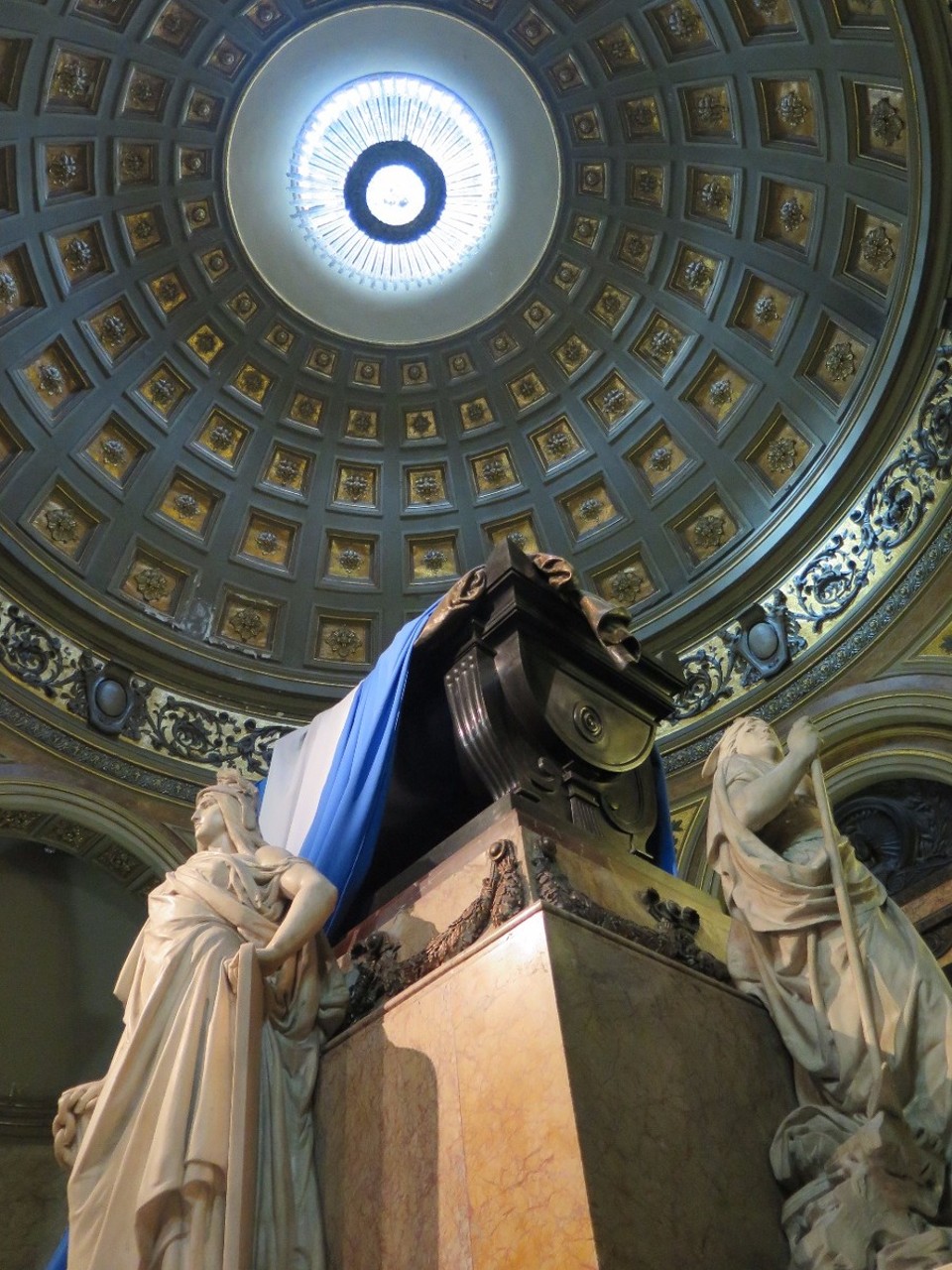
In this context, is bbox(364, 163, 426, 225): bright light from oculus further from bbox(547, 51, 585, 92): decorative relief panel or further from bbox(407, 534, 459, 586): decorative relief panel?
bbox(407, 534, 459, 586): decorative relief panel

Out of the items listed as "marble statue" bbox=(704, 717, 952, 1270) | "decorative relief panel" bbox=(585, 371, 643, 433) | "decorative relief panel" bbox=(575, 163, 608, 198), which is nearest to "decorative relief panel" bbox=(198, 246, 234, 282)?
"decorative relief panel" bbox=(575, 163, 608, 198)

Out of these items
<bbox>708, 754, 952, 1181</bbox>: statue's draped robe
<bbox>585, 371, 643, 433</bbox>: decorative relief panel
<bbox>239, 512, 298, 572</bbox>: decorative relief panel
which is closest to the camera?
<bbox>708, 754, 952, 1181</bbox>: statue's draped robe

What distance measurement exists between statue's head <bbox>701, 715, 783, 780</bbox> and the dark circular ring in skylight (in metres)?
12.1

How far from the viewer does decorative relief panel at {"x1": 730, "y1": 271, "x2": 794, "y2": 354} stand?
12797 millimetres

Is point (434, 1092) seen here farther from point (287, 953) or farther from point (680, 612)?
point (680, 612)

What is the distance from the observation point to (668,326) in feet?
46.2

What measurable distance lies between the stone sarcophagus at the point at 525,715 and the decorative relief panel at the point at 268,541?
992 cm

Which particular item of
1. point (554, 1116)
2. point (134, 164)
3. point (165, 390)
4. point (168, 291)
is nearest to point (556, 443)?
point (165, 390)

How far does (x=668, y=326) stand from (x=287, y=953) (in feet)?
39.5

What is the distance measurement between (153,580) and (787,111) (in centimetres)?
903

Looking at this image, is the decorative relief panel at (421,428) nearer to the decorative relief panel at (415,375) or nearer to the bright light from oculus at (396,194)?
the decorative relief panel at (415,375)

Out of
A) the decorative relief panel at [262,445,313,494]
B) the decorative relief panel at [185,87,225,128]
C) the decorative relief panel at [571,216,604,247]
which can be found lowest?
the decorative relief panel at [262,445,313,494]

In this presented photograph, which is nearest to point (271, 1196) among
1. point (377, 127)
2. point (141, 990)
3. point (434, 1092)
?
point (434, 1092)

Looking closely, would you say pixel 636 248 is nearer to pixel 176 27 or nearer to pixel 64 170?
pixel 176 27
